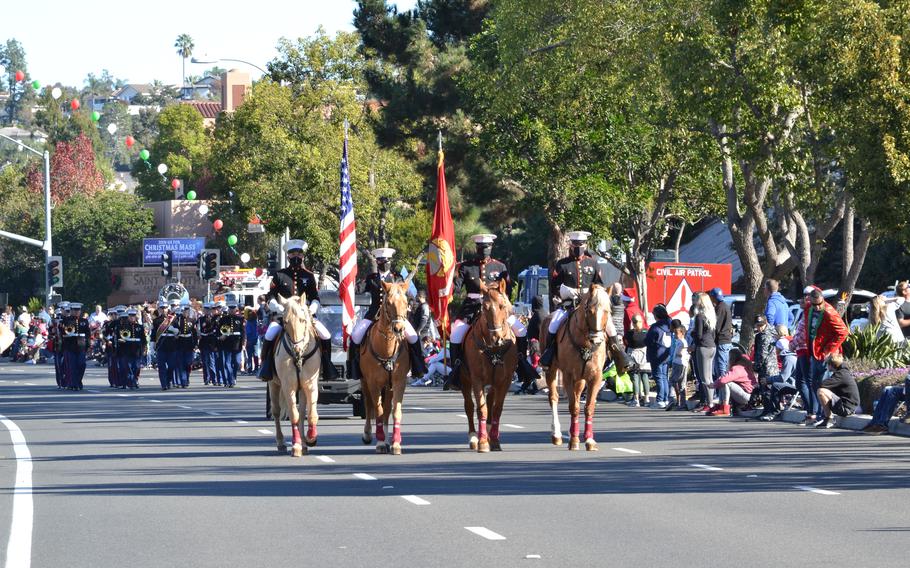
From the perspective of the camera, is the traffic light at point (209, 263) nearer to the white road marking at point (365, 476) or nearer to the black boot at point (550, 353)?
the black boot at point (550, 353)

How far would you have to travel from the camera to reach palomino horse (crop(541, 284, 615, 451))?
19.7 metres

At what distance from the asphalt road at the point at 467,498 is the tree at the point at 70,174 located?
89179 mm

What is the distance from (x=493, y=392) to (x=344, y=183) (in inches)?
537

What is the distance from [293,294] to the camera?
20.9 metres

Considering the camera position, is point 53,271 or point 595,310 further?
point 53,271

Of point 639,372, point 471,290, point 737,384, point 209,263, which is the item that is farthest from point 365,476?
point 209,263

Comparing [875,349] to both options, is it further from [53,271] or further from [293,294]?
[53,271]

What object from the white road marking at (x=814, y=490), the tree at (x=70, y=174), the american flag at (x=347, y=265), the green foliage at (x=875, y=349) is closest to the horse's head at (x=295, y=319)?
the american flag at (x=347, y=265)

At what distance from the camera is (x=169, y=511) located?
14305mm

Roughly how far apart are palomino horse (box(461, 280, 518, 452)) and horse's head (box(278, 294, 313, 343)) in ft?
6.62

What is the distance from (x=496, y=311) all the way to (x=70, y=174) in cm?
9917

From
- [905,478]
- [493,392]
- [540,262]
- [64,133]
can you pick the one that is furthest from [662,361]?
[64,133]

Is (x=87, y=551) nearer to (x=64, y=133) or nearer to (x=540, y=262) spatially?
(x=540, y=262)

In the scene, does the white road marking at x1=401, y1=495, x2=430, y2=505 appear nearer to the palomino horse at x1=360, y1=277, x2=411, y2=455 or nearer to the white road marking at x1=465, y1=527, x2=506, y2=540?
the white road marking at x1=465, y1=527, x2=506, y2=540
